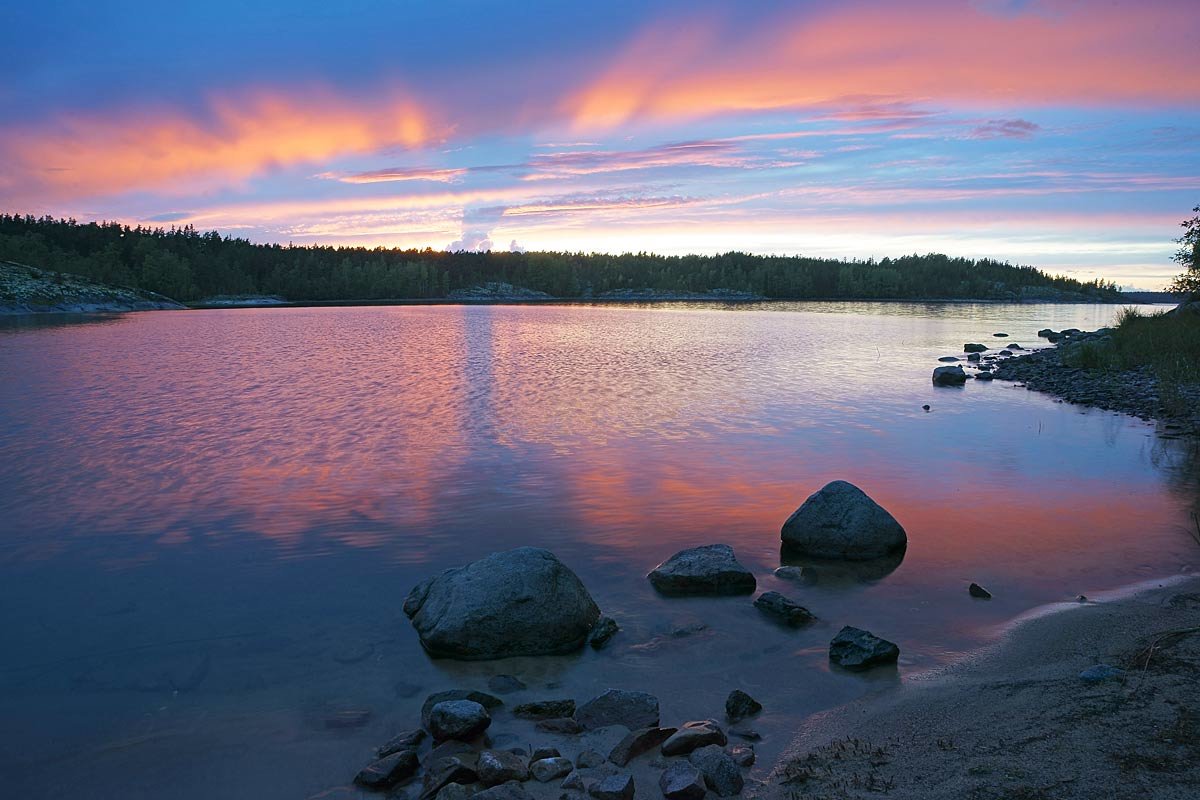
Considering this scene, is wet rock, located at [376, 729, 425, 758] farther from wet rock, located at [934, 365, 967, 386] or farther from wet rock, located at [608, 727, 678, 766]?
wet rock, located at [934, 365, 967, 386]

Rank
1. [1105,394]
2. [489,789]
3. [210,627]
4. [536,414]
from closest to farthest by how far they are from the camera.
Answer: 1. [489,789]
2. [210,627]
3. [536,414]
4. [1105,394]

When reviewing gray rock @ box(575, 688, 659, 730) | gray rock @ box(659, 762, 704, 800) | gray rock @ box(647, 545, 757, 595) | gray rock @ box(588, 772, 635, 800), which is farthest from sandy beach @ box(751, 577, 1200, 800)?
gray rock @ box(647, 545, 757, 595)

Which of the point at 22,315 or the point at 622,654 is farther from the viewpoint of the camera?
the point at 22,315

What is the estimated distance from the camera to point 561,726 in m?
6.67

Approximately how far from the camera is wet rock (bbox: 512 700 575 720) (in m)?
6.93

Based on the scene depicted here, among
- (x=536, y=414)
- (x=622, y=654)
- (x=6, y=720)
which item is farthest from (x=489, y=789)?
(x=536, y=414)

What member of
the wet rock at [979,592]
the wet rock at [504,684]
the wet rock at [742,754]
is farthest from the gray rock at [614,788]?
the wet rock at [979,592]

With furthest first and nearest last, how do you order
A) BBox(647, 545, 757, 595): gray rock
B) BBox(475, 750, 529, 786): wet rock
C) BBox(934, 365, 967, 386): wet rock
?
BBox(934, 365, 967, 386): wet rock → BBox(647, 545, 757, 595): gray rock → BBox(475, 750, 529, 786): wet rock

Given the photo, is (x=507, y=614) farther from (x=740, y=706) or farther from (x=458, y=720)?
(x=740, y=706)

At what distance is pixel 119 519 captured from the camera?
1316 centimetres

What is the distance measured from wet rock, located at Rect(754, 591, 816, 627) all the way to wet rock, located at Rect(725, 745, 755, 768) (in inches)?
109

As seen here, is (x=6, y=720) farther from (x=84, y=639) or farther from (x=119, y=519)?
(x=119, y=519)

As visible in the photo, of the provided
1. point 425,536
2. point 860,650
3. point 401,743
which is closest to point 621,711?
point 401,743

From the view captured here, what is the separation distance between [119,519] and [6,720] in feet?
22.5
